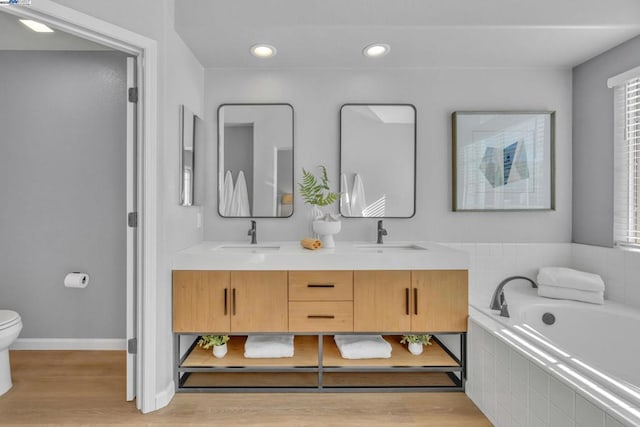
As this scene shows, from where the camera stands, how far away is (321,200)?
2283 mm

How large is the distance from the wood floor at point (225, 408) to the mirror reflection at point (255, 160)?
48.7 inches

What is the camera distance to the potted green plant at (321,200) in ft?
7.16

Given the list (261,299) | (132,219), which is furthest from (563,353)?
(132,219)

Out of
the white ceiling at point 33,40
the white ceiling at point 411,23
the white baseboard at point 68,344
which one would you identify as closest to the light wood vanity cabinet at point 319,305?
the white ceiling at point 411,23

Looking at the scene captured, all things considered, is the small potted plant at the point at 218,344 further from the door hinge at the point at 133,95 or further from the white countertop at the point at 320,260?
the door hinge at the point at 133,95

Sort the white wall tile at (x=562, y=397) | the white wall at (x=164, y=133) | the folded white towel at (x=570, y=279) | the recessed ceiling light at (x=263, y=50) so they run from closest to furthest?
the white wall tile at (x=562, y=397) → the white wall at (x=164, y=133) → the folded white towel at (x=570, y=279) → the recessed ceiling light at (x=263, y=50)

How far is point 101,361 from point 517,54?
143 inches

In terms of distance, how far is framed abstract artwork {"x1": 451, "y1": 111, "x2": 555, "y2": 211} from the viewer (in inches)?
95.2

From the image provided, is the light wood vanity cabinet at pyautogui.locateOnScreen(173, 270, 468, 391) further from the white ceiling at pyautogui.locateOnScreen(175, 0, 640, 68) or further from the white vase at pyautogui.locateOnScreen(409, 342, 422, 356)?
the white ceiling at pyautogui.locateOnScreen(175, 0, 640, 68)

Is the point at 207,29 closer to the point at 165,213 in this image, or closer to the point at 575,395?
the point at 165,213

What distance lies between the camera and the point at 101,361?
7.72 ft

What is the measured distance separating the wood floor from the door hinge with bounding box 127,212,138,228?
3.37ft

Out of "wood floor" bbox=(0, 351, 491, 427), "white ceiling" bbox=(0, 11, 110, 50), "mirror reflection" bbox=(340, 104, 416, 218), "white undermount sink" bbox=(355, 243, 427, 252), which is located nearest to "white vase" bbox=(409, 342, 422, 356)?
"wood floor" bbox=(0, 351, 491, 427)

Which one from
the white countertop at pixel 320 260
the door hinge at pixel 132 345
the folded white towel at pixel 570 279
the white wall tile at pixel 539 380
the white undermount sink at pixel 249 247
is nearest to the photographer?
the white wall tile at pixel 539 380
